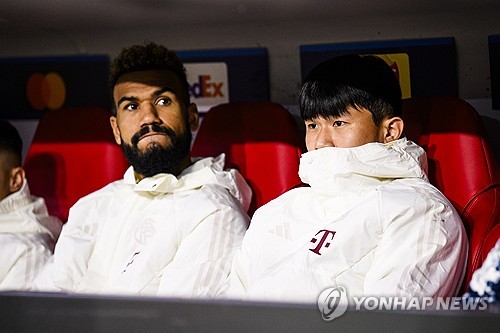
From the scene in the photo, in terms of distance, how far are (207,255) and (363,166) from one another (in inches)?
15.4

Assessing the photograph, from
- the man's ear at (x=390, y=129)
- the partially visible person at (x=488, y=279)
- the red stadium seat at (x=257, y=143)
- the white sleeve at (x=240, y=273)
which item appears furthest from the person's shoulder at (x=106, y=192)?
the partially visible person at (x=488, y=279)

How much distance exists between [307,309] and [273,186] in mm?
1275

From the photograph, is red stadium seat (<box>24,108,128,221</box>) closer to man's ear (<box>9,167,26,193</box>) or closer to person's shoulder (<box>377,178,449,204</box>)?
man's ear (<box>9,167,26,193</box>)

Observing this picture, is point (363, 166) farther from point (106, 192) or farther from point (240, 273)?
point (106, 192)

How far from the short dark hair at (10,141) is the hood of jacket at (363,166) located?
993 millimetres

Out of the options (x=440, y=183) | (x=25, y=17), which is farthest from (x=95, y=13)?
(x=440, y=183)

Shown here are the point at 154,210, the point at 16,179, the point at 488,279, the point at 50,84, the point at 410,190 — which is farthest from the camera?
the point at 50,84

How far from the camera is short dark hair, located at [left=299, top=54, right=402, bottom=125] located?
4.73 feet

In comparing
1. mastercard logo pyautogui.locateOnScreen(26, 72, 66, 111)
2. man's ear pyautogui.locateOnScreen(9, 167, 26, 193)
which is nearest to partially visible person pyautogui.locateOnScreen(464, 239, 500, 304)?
man's ear pyautogui.locateOnScreen(9, 167, 26, 193)

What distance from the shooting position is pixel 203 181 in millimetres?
1673

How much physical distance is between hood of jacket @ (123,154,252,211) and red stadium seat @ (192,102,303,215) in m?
0.05

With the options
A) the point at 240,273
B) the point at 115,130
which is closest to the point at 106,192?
the point at 115,130

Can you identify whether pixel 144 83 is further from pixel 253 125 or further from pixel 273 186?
pixel 273 186

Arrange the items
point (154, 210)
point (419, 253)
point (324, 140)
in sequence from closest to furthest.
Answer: point (419, 253)
point (324, 140)
point (154, 210)
